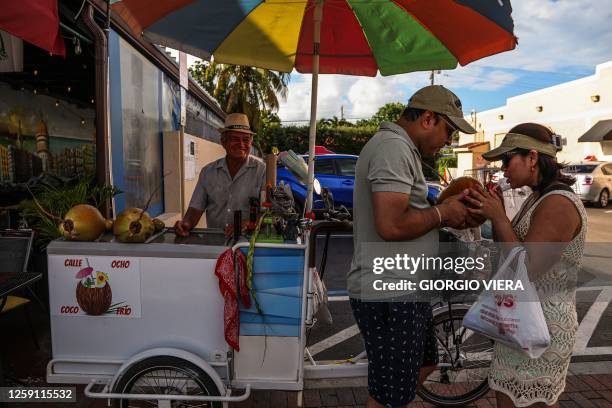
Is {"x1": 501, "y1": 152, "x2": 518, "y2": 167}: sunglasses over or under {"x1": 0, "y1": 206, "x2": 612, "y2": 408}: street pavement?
over

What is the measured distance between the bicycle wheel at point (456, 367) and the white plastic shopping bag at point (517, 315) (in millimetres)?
1102

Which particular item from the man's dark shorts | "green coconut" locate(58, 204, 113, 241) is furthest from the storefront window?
the man's dark shorts

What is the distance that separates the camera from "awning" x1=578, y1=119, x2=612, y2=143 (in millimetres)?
22344

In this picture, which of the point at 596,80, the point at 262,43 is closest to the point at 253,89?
the point at 596,80

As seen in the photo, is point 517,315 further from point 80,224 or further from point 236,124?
point 236,124

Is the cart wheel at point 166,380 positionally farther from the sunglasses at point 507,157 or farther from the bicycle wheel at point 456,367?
the sunglasses at point 507,157

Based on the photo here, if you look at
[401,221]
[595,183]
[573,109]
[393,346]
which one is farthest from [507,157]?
[573,109]

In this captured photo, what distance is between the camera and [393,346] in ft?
6.39

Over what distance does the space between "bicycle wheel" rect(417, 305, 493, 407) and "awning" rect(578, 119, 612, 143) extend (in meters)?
24.0

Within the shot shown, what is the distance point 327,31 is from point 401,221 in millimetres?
2452

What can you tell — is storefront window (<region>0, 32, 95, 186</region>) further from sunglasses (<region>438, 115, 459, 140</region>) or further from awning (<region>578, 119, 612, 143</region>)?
awning (<region>578, 119, 612, 143</region>)

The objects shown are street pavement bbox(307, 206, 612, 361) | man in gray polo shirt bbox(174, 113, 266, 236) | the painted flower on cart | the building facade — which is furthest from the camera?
the building facade

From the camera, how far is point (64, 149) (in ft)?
19.7

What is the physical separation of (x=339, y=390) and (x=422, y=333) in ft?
5.03
